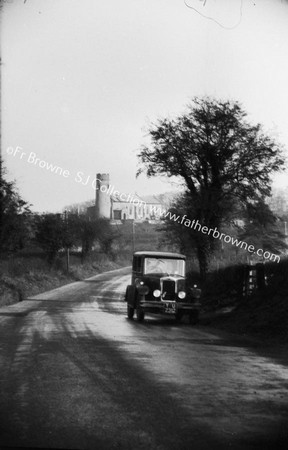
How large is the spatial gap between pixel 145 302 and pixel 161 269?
1.75 meters

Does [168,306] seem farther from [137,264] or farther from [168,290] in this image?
[137,264]

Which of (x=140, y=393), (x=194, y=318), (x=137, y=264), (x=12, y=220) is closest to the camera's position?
(x=140, y=393)

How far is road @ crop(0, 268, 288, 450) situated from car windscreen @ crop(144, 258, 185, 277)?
639 cm

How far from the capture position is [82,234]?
211ft

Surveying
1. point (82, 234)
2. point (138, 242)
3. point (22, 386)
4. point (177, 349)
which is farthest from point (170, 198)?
point (138, 242)

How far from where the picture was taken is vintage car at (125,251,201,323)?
60.6 feet

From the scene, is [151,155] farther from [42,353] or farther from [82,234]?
[82,234]

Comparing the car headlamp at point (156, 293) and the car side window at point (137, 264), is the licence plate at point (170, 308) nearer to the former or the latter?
the car headlamp at point (156, 293)

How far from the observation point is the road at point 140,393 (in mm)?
5207

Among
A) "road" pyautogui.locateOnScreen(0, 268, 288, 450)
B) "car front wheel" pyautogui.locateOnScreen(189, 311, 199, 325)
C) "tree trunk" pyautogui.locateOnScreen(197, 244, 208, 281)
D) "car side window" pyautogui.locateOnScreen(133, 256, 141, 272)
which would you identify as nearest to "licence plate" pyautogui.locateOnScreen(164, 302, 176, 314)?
"car front wheel" pyautogui.locateOnScreen(189, 311, 199, 325)

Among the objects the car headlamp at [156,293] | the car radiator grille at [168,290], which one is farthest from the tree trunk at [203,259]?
the car headlamp at [156,293]

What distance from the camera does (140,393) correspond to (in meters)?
7.04

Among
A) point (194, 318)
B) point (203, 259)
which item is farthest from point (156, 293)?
point (203, 259)

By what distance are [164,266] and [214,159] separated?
9467 mm
